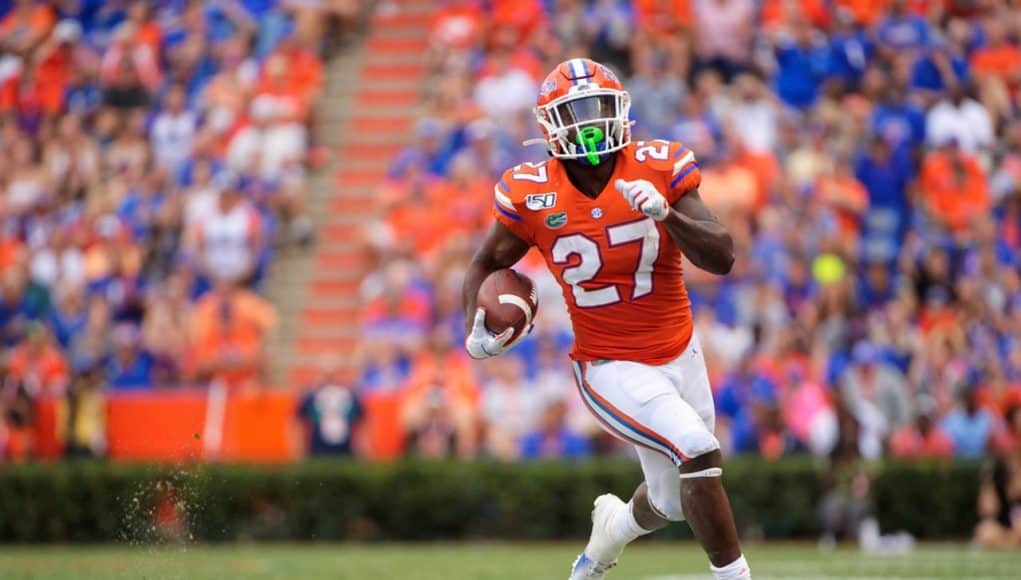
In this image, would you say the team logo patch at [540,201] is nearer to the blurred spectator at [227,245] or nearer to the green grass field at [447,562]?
the green grass field at [447,562]

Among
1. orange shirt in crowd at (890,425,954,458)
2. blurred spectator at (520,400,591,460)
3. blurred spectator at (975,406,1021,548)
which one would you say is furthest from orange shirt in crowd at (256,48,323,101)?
blurred spectator at (975,406,1021,548)

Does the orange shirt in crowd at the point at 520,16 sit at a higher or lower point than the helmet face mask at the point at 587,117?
higher

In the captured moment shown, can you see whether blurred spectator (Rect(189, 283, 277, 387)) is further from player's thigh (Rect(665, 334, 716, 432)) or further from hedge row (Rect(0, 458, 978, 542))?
player's thigh (Rect(665, 334, 716, 432))

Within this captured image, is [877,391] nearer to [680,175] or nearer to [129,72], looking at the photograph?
[680,175]

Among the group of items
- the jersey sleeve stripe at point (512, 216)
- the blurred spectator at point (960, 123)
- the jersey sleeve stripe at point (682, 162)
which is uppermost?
the blurred spectator at point (960, 123)

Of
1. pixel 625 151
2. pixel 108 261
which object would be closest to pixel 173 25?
pixel 108 261

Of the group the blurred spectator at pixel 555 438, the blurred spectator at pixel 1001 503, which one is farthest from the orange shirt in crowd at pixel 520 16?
the blurred spectator at pixel 1001 503

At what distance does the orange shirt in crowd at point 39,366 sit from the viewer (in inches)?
581

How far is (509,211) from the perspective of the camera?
21.7 ft

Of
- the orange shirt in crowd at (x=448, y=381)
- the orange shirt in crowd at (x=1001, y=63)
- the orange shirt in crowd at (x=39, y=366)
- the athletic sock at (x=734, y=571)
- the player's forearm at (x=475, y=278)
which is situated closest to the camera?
the athletic sock at (x=734, y=571)

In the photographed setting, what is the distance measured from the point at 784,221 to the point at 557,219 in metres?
8.09

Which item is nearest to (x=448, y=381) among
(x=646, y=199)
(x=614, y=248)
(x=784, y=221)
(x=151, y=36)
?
(x=784, y=221)

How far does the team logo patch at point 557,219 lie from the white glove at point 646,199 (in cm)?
54

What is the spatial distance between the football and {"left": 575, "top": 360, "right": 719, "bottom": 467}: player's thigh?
361 millimetres
